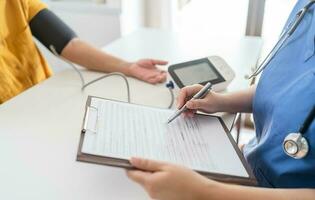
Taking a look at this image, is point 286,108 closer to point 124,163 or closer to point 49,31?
point 124,163

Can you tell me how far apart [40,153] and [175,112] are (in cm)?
30

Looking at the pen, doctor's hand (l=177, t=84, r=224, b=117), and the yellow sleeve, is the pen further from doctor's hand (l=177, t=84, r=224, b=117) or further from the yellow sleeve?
the yellow sleeve

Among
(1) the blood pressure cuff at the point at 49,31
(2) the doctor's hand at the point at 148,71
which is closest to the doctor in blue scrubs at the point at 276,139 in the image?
(2) the doctor's hand at the point at 148,71

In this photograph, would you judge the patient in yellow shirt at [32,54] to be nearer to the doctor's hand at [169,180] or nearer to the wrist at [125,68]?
the wrist at [125,68]

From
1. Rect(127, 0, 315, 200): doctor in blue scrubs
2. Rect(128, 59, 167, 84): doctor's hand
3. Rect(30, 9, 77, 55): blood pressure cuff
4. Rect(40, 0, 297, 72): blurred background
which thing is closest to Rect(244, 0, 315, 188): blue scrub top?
Rect(127, 0, 315, 200): doctor in blue scrubs

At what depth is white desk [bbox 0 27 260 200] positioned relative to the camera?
687 millimetres

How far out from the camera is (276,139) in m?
0.67

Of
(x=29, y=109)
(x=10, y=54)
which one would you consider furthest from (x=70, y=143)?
(x=10, y=54)

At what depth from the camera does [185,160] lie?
664mm

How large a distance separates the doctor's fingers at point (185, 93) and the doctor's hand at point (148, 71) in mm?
292

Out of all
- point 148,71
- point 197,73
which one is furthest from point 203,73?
point 148,71

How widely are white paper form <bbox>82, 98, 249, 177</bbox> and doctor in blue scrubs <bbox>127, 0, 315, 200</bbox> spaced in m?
0.05

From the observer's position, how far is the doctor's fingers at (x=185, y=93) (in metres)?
0.86

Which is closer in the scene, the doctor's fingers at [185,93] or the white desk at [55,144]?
Answer: the white desk at [55,144]
